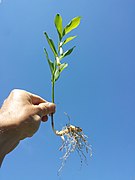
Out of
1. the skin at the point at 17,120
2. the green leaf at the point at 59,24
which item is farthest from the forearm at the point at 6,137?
the green leaf at the point at 59,24

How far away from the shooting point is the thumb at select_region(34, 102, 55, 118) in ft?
3.91

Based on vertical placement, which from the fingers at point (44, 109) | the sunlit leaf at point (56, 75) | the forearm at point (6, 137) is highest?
the sunlit leaf at point (56, 75)

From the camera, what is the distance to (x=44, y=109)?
127 centimetres

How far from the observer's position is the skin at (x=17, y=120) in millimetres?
976

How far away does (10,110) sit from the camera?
107 cm

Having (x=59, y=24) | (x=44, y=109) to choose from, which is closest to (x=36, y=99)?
(x=44, y=109)

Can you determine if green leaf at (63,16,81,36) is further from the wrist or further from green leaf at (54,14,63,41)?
the wrist

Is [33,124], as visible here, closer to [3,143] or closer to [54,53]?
[3,143]

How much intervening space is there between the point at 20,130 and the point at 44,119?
1.23 ft

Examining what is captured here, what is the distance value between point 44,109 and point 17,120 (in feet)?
0.85

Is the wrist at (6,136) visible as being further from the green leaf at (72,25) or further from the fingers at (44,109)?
the green leaf at (72,25)

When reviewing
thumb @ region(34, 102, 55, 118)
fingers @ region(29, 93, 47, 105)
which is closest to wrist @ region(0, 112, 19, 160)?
thumb @ region(34, 102, 55, 118)

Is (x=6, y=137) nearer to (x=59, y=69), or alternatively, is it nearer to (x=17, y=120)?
(x=17, y=120)

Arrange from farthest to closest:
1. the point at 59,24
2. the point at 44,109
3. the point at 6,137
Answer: the point at 59,24, the point at 44,109, the point at 6,137
